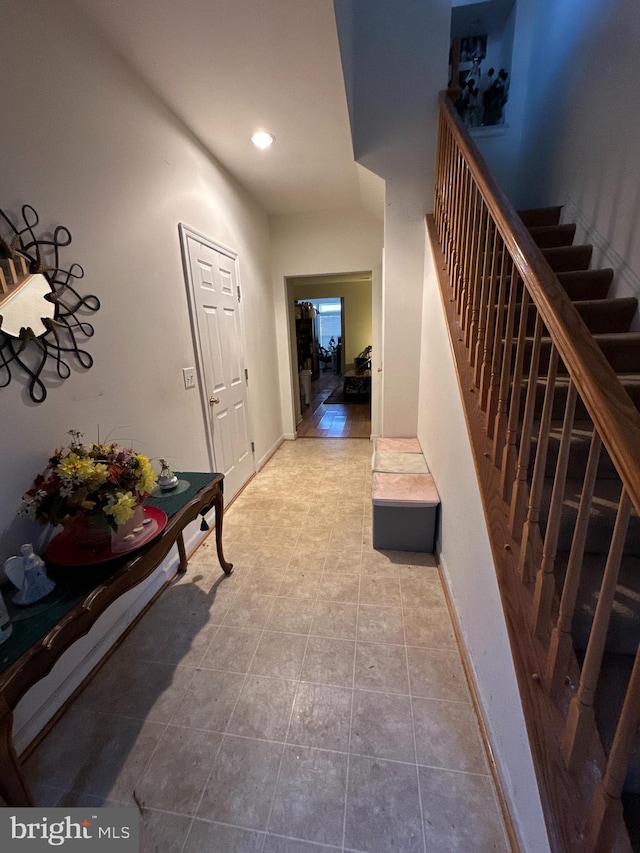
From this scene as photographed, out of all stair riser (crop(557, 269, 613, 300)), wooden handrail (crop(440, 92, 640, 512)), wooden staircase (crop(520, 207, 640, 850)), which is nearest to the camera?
wooden handrail (crop(440, 92, 640, 512))

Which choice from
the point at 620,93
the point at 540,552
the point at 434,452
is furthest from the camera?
the point at 434,452

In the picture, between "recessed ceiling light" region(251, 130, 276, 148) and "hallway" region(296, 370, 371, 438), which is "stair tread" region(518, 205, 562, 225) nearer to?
"recessed ceiling light" region(251, 130, 276, 148)

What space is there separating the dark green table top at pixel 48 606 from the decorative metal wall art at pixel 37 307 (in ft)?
2.08

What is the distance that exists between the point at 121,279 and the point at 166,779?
1.98m

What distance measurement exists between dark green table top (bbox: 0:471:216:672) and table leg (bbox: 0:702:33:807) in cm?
13

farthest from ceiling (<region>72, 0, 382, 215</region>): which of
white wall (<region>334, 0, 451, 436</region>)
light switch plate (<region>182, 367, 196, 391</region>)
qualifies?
light switch plate (<region>182, 367, 196, 391</region>)

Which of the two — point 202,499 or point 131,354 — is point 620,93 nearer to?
point 131,354

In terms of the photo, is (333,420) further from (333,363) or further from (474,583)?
(333,363)

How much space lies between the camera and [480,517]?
4.12ft

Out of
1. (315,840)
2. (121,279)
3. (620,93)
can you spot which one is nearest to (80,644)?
(315,840)

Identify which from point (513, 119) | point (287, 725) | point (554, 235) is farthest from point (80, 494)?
point (513, 119)

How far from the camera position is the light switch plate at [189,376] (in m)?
2.11

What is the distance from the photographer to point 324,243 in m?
3.60

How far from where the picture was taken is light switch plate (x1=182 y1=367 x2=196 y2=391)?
2.11 meters
